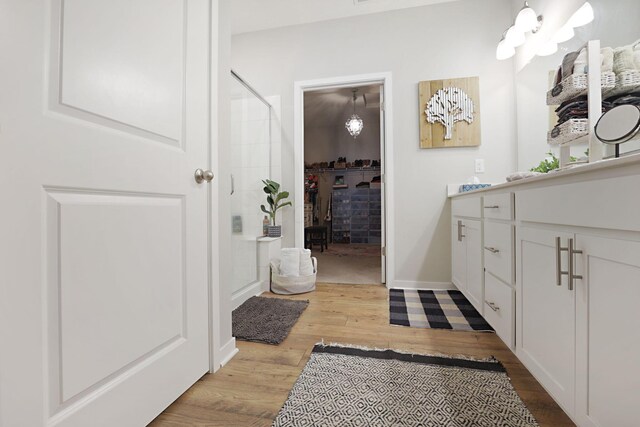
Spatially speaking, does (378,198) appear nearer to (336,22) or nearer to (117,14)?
(336,22)

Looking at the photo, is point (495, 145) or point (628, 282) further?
point (495, 145)

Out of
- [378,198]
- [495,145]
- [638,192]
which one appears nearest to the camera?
[638,192]

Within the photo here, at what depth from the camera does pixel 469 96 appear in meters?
2.45

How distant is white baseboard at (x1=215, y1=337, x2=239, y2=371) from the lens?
1301 millimetres

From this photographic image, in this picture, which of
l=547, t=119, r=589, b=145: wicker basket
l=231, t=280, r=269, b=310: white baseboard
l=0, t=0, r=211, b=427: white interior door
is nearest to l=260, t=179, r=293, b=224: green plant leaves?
l=231, t=280, r=269, b=310: white baseboard

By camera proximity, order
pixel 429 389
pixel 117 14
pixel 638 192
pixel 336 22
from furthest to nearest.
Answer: pixel 336 22
pixel 429 389
pixel 117 14
pixel 638 192

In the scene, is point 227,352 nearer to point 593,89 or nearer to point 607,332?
point 607,332

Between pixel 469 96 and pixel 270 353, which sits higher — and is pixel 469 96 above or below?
above

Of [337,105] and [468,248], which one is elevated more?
[337,105]

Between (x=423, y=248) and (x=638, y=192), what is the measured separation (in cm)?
200

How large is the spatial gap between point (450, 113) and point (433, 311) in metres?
1.64

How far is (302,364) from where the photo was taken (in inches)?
51.9

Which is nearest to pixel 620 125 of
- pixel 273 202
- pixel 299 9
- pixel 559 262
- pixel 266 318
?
pixel 559 262

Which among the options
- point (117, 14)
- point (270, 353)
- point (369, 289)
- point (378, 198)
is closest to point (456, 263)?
point (369, 289)
